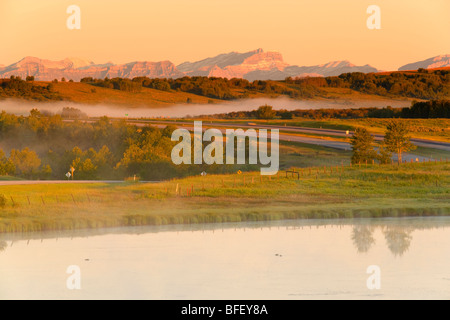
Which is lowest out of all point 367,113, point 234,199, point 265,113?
point 234,199

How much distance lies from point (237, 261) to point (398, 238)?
12.3 meters

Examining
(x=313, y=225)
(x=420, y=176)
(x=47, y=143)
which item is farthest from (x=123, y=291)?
(x=47, y=143)

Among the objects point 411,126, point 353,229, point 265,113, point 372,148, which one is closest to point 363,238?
point 353,229

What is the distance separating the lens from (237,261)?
1494 inches

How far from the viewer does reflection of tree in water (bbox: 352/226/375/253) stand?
42.5 metres

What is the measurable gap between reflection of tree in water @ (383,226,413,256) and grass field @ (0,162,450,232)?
688 cm

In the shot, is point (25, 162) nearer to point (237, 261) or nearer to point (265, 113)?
point (237, 261)

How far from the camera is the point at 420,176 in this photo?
7406cm

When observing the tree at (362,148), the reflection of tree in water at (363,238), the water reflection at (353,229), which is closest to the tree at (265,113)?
the tree at (362,148)

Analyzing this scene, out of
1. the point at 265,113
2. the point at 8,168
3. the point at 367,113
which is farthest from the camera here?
the point at 367,113

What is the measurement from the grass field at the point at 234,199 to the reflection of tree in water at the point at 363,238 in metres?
6.15

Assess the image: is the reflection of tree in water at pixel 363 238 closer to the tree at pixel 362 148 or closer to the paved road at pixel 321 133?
the tree at pixel 362 148

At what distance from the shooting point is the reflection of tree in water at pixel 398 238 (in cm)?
4193
